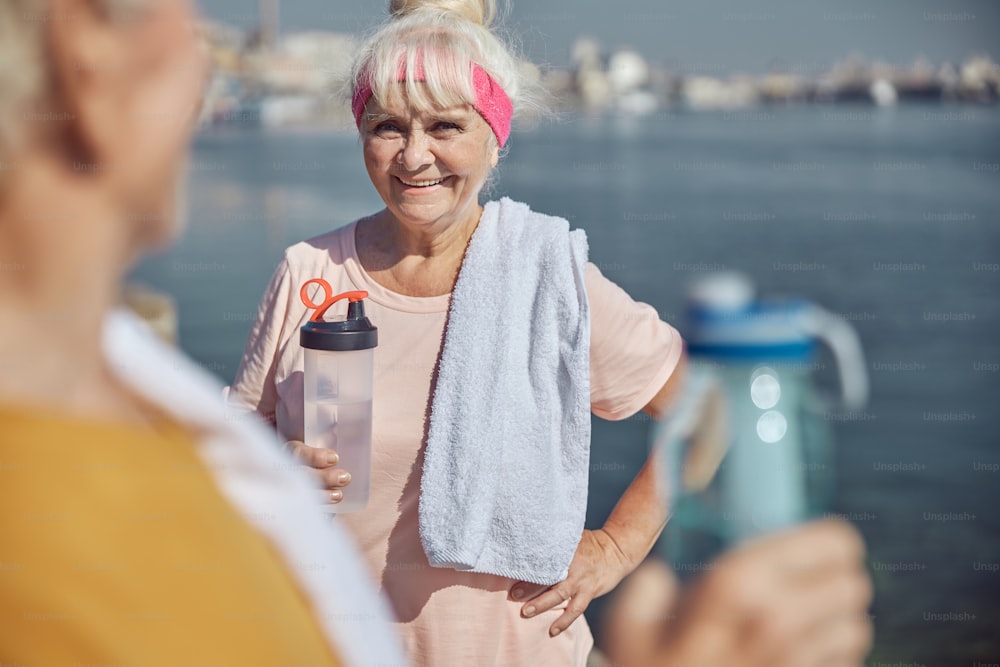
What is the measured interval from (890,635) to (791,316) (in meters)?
8.45

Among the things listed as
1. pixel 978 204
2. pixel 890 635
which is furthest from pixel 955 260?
pixel 890 635

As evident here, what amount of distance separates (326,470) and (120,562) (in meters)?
1.33

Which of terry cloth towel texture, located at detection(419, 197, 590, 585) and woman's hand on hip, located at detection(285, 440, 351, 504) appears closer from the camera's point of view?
woman's hand on hip, located at detection(285, 440, 351, 504)

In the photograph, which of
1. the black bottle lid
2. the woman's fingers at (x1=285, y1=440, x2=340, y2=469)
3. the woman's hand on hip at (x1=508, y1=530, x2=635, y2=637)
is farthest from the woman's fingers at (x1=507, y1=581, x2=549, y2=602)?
the black bottle lid

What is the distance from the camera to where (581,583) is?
2.22 metres

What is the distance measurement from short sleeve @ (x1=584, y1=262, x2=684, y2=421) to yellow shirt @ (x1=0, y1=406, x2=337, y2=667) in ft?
5.09

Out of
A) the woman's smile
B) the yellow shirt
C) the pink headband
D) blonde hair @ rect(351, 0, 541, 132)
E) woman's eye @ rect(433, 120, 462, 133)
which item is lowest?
the yellow shirt

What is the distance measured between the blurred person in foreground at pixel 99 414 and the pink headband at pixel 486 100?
146 cm

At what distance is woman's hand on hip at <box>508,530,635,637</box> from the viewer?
217 centimetres

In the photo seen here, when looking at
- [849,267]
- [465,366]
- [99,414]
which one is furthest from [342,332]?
[849,267]

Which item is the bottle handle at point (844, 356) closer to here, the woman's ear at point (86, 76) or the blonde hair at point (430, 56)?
the woman's ear at point (86, 76)

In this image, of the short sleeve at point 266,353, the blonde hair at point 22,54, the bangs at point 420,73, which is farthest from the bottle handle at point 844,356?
the short sleeve at point 266,353

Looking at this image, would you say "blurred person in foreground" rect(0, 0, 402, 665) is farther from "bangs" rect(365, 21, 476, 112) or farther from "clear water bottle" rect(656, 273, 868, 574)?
"bangs" rect(365, 21, 476, 112)

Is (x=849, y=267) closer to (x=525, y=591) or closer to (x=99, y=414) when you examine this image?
(x=525, y=591)
